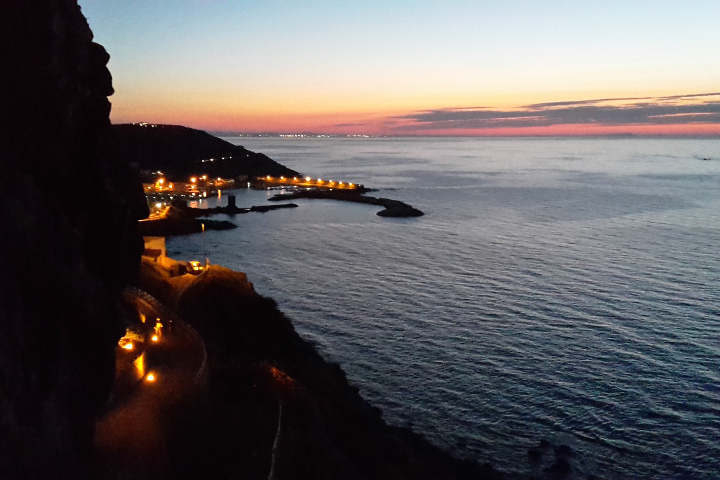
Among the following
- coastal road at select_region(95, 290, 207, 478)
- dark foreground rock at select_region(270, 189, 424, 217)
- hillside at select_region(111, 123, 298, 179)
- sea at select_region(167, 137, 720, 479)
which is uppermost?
hillside at select_region(111, 123, 298, 179)

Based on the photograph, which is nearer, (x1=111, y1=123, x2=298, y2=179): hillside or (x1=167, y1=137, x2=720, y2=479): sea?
(x1=167, y1=137, x2=720, y2=479): sea

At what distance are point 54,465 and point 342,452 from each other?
32.3 feet

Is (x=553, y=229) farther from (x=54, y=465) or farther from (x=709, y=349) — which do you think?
(x=54, y=465)

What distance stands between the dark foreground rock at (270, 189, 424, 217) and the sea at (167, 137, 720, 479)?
4.67m

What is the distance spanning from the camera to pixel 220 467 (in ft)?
59.7

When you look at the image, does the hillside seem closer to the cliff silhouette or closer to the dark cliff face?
the cliff silhouette

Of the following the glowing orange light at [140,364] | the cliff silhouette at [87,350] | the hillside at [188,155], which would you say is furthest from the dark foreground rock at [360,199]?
the glowing orange light at [140,364]

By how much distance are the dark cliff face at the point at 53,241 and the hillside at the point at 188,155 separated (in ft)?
406

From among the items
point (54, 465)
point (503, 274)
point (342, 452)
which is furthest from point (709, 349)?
point (54, 465)

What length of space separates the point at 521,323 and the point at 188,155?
136925 mm

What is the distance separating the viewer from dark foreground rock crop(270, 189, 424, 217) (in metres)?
85.3

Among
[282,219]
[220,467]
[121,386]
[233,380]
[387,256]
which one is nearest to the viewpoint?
[220,467]

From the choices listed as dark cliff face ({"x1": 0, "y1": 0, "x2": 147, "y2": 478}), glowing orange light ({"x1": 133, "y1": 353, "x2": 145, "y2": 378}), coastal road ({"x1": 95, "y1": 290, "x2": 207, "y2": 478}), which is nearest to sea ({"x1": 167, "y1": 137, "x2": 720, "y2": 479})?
coastal road ({"x1": 95, "y1": 290, "x2": 207, "y2": 478})

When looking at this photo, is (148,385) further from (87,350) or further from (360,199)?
(360,199)
